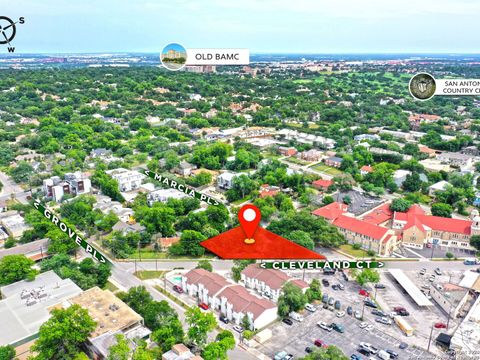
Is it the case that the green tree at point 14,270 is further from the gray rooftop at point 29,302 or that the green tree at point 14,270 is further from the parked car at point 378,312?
the parked car at point 378,312

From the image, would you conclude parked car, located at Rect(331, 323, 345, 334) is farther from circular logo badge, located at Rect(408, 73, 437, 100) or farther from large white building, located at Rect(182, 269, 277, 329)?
circular logo badge, located at Rect(408, 73, 437, 100)

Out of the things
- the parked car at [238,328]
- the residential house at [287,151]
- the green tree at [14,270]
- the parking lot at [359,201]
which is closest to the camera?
the parked car at [238,328]

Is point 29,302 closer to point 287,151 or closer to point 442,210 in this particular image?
point 442,210

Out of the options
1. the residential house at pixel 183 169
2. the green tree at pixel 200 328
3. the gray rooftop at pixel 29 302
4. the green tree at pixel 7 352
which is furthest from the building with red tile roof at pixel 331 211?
the green tree at pixel 7 352

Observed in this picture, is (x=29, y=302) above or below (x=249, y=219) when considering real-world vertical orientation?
below

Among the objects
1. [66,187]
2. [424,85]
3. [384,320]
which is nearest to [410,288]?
[384,320]

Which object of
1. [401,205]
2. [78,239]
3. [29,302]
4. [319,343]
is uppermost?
[78,239]

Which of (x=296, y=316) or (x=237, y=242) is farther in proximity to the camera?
(x=296, y=316)
